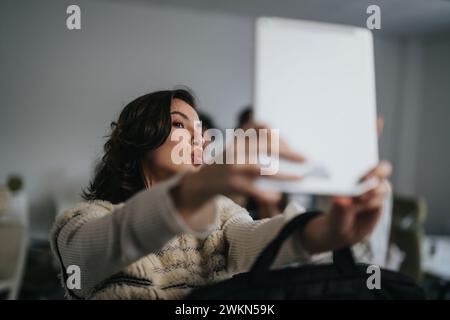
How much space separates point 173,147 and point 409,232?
4.75 ft

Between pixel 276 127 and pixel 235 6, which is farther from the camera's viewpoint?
pixel 235 6

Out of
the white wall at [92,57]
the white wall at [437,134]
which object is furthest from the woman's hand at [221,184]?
the white wall at [437,134]

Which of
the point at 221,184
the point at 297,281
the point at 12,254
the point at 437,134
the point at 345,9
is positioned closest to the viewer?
the point at 221,184

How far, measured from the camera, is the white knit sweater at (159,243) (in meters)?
0.27

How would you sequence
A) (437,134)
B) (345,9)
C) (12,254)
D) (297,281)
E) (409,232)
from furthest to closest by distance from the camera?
(437,134) < (409,232) < (12,254) < (345,9) < (297,281)

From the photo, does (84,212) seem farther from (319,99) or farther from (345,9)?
(345,9)

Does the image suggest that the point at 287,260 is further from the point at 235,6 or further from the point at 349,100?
the point at 235,6

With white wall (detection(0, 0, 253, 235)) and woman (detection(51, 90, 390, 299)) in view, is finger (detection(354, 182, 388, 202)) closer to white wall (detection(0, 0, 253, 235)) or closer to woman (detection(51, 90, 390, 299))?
woman (detection(51, 90, 390, 299))

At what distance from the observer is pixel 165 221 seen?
0.27 meters

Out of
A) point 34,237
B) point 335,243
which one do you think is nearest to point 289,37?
point 335,243

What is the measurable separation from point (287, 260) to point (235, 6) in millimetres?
478

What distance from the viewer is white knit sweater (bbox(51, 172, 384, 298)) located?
0.90ft

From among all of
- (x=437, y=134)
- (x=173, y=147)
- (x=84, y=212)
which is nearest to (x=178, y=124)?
(x=173, y=147)
